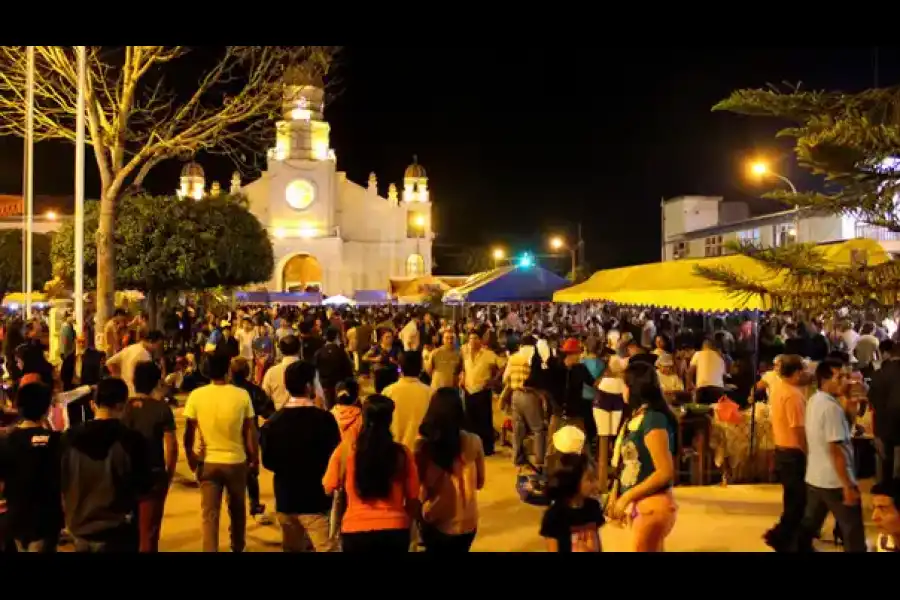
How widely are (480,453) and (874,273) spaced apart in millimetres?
2686

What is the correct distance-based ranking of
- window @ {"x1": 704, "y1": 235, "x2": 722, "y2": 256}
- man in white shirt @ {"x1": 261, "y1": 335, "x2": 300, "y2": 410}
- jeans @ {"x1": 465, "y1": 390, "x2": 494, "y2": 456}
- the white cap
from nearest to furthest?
the white cap → man in white shirt @ {"x1": 261, "y1": 335, "x2": 300, "y2": 410} → jeans @ {"x1": 465, "y1": 390, "x2": 494, "y2": 456} → window @ {"x1": 704, "y1": 235, "x2": 722, "y2": 256}

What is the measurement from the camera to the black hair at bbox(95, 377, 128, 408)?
4.91 m

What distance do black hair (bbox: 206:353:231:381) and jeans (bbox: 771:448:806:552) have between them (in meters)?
4.01

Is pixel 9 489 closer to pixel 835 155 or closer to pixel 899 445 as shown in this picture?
pixel 835 155

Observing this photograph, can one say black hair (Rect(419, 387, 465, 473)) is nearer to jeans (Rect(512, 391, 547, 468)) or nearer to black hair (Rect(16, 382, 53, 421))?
black hair (Rect(16, 382, 53, 421))

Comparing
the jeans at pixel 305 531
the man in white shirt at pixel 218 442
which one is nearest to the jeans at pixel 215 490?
the man in white shirt at pixel 218 442

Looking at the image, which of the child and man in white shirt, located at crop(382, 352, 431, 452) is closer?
the child

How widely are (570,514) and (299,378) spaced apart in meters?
1.84

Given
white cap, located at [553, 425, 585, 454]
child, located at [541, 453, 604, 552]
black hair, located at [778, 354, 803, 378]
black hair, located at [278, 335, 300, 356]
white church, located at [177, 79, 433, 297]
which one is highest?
white church, located at [177, 79, 433, 297]

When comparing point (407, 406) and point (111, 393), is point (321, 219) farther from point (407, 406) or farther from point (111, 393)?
point (111, 393)

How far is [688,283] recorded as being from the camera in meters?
11.4

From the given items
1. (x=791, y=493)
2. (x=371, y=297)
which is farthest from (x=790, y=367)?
(x=371, y=297)

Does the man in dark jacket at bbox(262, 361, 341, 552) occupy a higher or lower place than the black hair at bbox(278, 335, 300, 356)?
lower

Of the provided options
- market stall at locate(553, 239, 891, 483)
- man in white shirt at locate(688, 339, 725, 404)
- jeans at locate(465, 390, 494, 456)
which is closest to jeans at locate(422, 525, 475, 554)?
market stall at locate(553, 239, 891, 483)
